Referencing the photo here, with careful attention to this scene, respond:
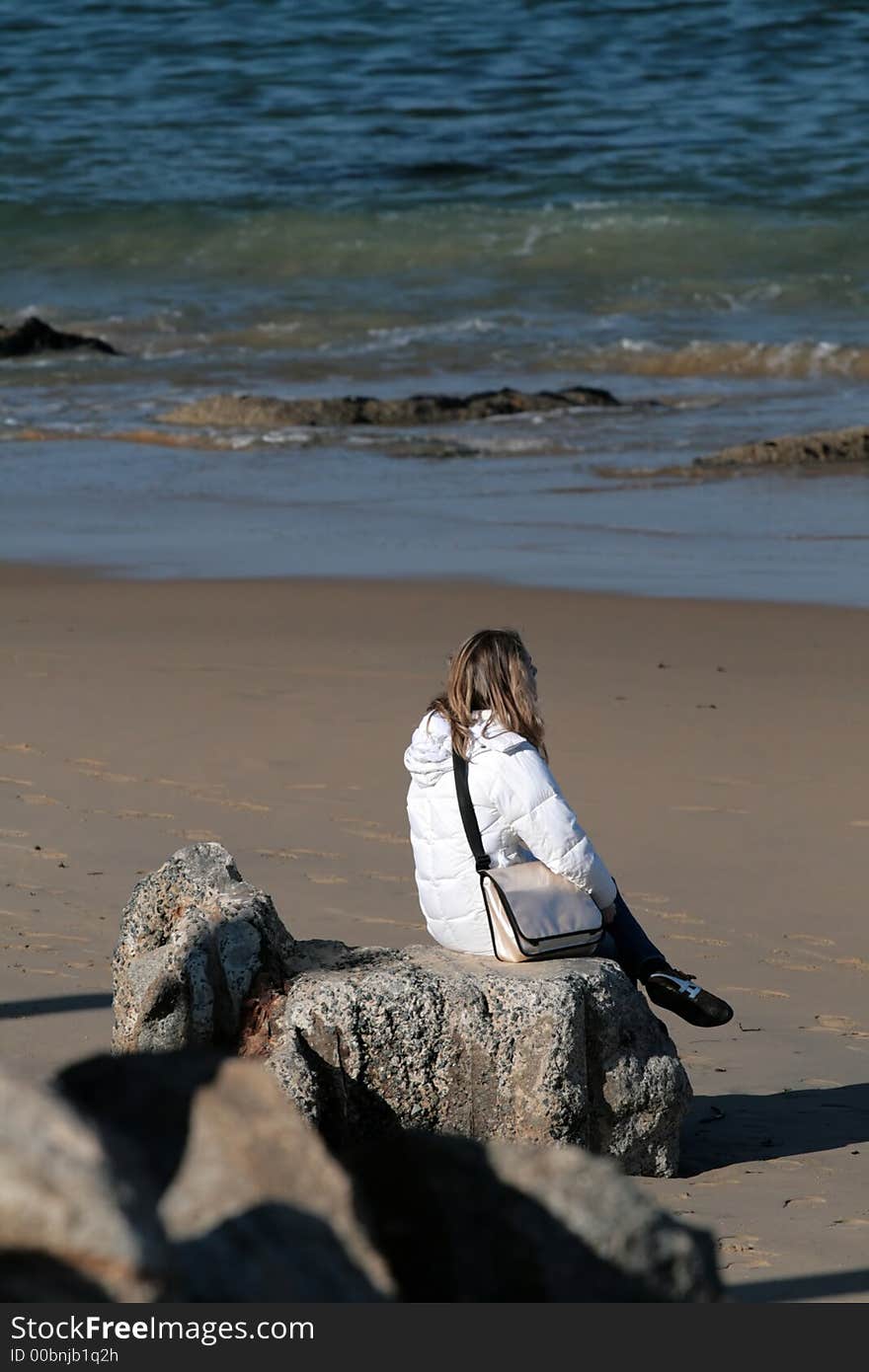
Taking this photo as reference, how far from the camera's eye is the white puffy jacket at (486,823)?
4.76m

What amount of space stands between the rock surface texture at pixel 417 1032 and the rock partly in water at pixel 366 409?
45.8 ft

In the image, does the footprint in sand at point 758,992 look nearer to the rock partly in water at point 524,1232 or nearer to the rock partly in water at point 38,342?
the rock partly in water at point 524,1232

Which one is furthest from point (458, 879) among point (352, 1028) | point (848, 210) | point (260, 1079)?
point (848, 210)

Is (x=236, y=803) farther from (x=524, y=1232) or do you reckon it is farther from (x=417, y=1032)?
(x=524, y=1232)

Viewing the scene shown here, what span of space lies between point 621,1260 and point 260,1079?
55cm

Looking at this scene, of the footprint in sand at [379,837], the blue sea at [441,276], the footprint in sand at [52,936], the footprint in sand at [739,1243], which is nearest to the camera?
the footprint in sand at [739,1243]

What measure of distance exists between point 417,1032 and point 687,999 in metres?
0.89

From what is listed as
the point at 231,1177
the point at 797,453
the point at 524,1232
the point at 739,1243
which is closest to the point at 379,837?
the point at 739,1243

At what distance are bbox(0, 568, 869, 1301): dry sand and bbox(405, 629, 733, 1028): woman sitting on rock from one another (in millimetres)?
684

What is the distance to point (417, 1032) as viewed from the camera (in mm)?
4410

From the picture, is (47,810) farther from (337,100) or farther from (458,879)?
(337,100)

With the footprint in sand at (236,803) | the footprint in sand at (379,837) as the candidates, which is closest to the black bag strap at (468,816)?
the footprint in sand at (379,837)

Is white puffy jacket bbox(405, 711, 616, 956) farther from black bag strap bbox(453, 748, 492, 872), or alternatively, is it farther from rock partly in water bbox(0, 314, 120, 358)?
rock partly in water bbox(0, 314, 120, 358)

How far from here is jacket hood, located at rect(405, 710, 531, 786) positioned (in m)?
4.79
